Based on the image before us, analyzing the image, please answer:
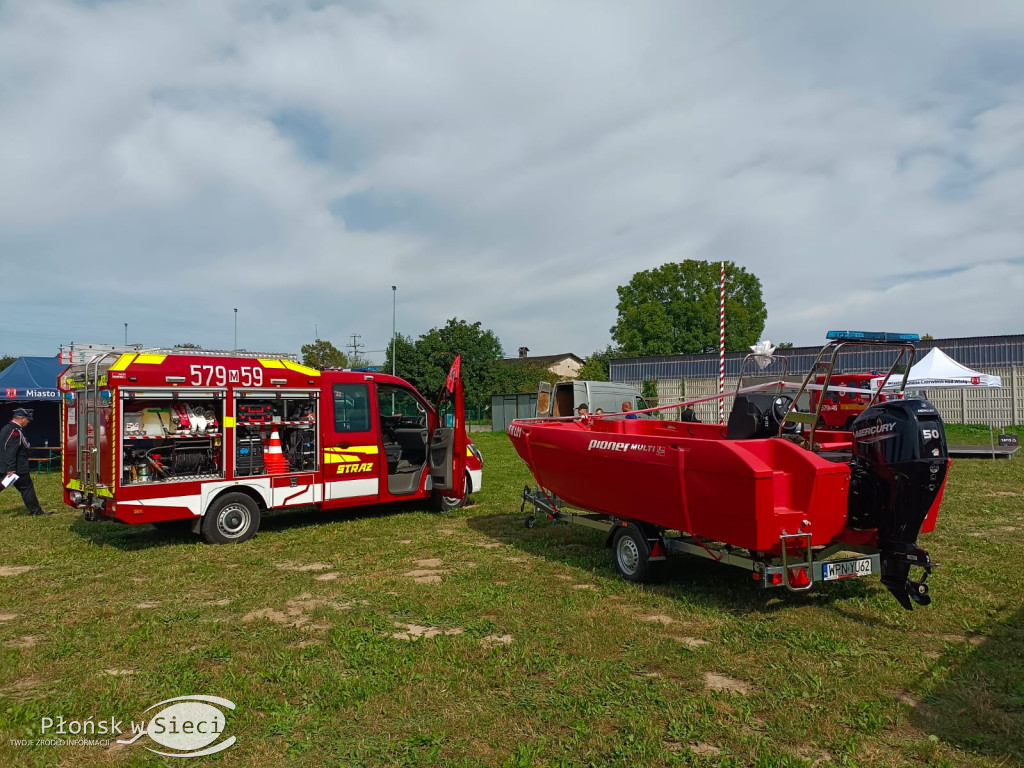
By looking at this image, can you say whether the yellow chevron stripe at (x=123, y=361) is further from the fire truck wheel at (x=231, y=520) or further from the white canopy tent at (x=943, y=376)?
the white canopy tent at (x=943, y=376)

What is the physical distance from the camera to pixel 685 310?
186ft

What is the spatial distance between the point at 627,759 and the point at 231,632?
10.5 ft

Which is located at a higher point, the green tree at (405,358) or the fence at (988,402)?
the green tree at (405,358)

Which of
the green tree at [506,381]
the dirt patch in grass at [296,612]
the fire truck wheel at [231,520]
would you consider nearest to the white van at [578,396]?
the fire truck wheel at [231,520]

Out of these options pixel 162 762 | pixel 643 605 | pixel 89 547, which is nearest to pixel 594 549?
pixel 643 605

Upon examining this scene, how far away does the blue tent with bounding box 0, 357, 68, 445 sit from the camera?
54.7ft

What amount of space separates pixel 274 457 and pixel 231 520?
895 mm

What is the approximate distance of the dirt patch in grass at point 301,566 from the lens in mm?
7250

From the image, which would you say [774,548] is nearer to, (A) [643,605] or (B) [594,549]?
(A) [643,605]

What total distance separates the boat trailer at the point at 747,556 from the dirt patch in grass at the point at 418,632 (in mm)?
1863

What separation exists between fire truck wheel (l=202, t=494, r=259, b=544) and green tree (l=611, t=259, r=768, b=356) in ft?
160

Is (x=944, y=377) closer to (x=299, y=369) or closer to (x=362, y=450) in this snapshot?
(x=362, y=450)

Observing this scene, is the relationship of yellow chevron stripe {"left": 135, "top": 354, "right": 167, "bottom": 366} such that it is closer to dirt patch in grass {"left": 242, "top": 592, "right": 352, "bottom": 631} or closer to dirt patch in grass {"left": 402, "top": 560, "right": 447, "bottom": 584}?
dirt patch in grass {"left": 242, "top": 592, "right": 352, "bottom": 631}

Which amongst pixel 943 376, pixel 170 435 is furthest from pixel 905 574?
pixel 943 376
